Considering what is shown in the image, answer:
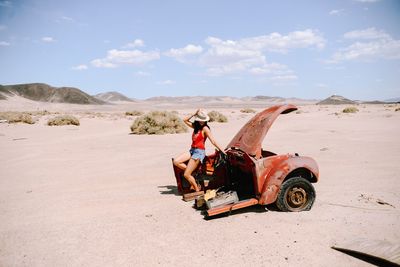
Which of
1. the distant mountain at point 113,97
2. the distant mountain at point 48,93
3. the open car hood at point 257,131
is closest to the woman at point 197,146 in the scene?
the open car hood at point 257,131

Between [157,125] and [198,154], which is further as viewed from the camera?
[157,125]

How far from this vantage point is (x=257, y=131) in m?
5.10

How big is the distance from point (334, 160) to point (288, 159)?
4620 millimetres

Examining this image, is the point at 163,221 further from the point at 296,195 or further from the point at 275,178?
the point at 296,195

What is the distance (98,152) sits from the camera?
38.6 feet

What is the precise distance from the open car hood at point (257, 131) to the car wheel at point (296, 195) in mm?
633

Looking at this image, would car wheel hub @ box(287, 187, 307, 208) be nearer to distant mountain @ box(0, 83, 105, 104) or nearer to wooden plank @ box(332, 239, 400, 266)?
wooden plank @ box(332, 239, 400, 266)

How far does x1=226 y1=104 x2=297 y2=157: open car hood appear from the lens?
4.93 m

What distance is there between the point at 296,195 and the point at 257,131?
114cm

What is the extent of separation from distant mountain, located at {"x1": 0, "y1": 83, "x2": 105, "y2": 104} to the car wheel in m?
109

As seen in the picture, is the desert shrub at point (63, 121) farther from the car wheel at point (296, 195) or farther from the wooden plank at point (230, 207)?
the car wheel at point (296, 195)

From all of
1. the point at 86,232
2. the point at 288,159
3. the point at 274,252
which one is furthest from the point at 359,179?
the point at 86,232

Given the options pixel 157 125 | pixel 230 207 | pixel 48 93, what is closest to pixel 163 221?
pixel 230 207

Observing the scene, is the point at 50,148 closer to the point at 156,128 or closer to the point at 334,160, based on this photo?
the point at 156,128
